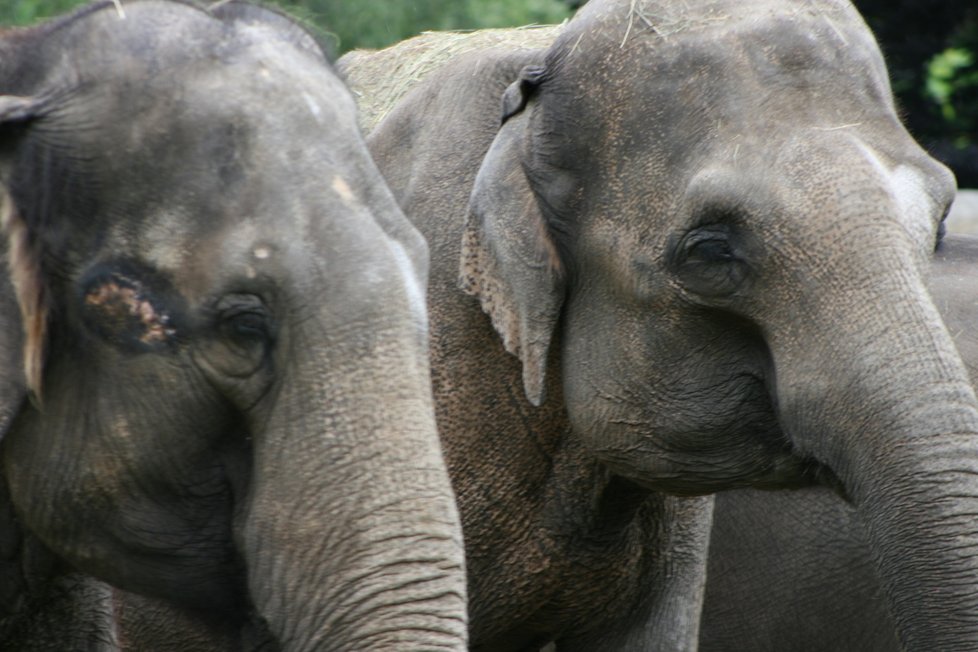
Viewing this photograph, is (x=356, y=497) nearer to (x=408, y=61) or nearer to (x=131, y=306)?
(x=131, y=306)

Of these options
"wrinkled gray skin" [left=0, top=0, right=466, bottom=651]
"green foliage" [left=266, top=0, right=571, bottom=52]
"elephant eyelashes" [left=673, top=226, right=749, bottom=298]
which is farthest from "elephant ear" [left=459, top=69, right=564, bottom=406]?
"green foliage" [left=266, top=0, right=571, bottom=52]

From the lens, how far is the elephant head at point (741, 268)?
3209 millimetres

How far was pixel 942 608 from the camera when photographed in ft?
10.4

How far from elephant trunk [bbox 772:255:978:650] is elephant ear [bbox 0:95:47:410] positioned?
1.29 meters

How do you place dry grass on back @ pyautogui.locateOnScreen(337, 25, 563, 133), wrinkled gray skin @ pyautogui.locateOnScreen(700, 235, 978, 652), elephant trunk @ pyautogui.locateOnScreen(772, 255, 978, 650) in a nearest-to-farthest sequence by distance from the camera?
elephant trunk @ pyautogui.locateOnScreen(772, 255, 978, 650) → dry grass on back @ pyautogui.locateOnScreen(337, 25, 563, 133) → wrinkled gray skin @ pyautogui.locateOnScreen(700, 235, 978, 652)

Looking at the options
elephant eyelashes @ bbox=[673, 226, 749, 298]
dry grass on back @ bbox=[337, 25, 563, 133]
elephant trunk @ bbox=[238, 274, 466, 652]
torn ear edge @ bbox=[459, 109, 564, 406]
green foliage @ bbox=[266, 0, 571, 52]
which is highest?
elephant trunk @ bbox=[238, 274, 466, 652]

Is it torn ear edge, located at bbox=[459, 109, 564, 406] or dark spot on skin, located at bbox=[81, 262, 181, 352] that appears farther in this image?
torn ear edge, located at bbox=[459, 109, 564, 406]

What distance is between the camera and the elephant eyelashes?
3.49 m

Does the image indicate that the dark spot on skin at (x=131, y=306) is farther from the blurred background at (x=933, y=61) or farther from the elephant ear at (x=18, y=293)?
the blurred background at (x=933, y=61)

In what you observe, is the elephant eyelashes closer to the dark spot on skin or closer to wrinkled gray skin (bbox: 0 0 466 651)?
wrinkled gray skin (bbox: 0 0 466 651)

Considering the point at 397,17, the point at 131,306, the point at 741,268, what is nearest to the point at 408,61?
the point at 741,268

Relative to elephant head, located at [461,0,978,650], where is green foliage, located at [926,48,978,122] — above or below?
below

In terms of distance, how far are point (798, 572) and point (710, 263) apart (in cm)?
166

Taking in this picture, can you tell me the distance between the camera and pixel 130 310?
295 centimetres
